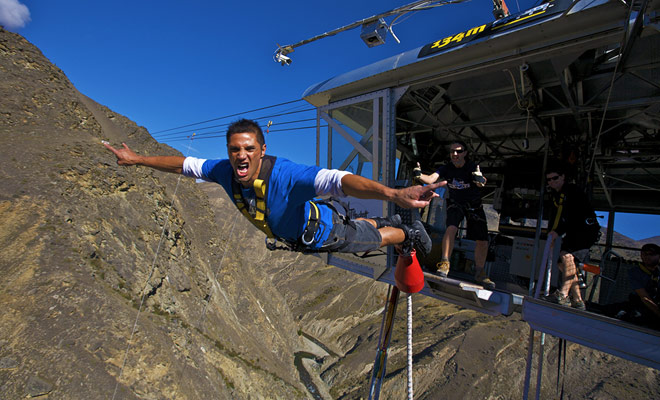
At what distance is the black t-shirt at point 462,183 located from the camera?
5426mm

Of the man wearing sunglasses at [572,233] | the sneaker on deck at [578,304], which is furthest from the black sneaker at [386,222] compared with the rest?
the sneaker on deck at [578,304]

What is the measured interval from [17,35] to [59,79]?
2329 millimetres

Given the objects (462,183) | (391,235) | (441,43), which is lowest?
(391,235)

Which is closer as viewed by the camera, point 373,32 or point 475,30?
point 475,30

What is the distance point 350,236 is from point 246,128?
1622mm

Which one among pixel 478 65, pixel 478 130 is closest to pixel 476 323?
pixel 478 130

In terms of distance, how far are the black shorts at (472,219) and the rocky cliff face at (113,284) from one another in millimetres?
4153

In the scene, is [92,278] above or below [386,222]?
below

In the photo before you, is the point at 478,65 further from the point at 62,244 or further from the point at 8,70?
the point at 8,70

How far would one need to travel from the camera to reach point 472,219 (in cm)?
549

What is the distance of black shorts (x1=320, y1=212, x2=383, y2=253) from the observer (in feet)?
11.2

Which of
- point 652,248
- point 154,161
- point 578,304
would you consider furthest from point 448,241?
point 154,161

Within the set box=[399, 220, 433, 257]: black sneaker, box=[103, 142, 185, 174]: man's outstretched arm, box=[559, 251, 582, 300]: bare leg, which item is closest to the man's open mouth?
box=[103, 142, 185, 174]: man's outstretched arm

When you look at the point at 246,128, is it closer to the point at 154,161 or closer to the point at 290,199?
the point at 290,199
